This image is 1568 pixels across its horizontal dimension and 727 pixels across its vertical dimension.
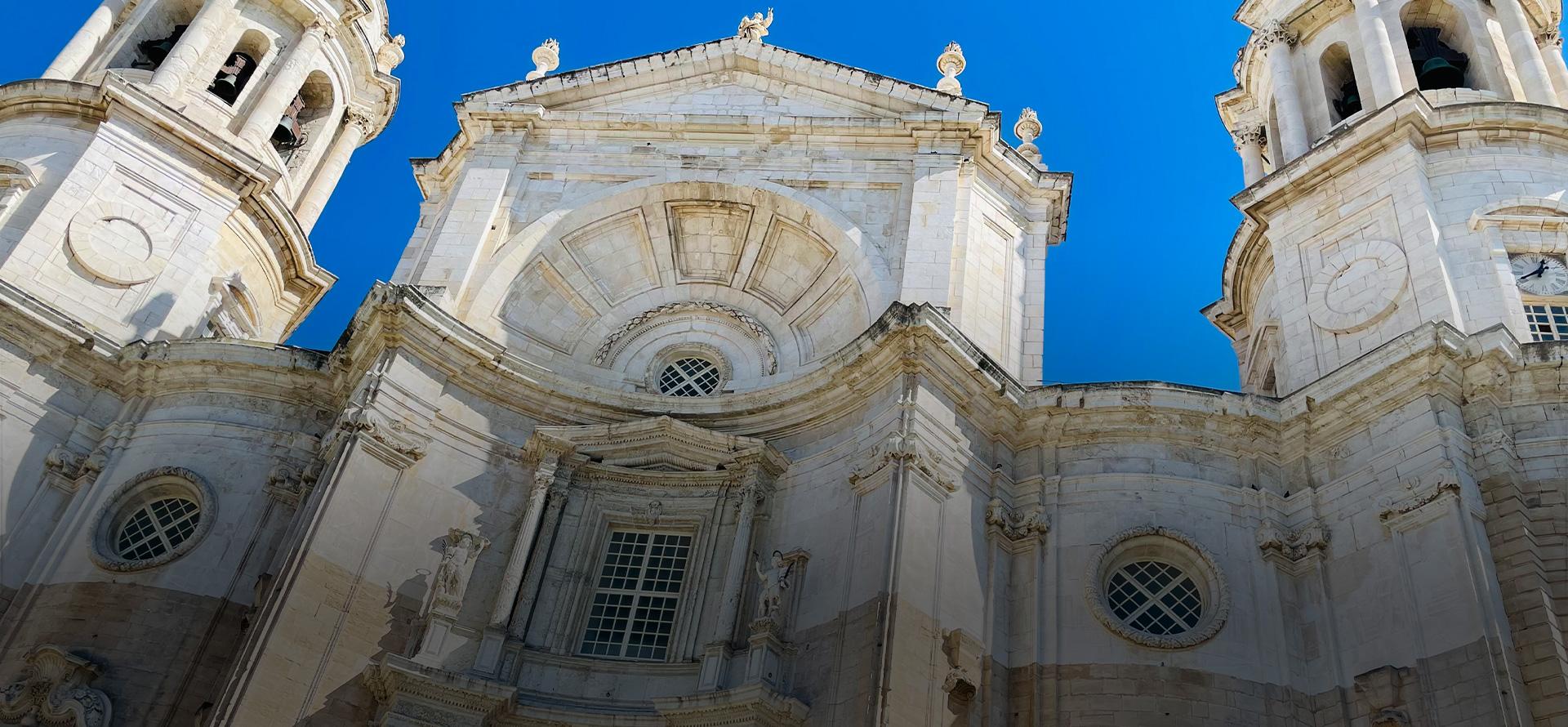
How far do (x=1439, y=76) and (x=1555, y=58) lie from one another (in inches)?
116

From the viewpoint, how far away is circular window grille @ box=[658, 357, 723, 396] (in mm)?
25547

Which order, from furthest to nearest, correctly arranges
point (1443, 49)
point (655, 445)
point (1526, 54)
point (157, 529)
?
point (1443, 49)
point (1526, 54)
point (655, 445)
point (157, 529)

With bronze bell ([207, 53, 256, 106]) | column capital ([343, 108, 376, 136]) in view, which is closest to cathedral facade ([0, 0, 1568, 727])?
bronze bell ([207, 53, 256, 106])

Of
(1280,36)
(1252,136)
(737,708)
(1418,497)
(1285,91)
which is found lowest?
(737,708)

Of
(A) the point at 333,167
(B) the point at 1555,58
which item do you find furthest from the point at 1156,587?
(A) the point at 333,167

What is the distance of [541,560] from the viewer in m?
21.4

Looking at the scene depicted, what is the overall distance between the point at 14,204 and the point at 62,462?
6441 mm

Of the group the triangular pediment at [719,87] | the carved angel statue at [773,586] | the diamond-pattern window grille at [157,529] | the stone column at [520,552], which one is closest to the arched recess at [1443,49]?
the triangular pediment at [719,87]

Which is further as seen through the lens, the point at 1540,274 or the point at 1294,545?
the point at 1540,274

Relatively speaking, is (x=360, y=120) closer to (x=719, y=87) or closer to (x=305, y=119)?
(x=305, y=119)

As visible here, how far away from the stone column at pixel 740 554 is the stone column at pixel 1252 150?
17.1 meters

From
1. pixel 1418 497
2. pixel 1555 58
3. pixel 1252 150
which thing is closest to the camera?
pixel 1418 497

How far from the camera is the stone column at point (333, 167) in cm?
3353

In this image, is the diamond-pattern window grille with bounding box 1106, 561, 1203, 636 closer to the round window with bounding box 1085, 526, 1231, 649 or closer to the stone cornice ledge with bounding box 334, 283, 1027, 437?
the round window with bounding box 1085, 526, 1231, 649
